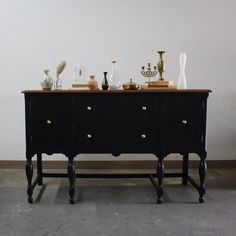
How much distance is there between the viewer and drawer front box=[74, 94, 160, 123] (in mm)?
2750

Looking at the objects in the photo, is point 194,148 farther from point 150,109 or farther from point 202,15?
point 202,15

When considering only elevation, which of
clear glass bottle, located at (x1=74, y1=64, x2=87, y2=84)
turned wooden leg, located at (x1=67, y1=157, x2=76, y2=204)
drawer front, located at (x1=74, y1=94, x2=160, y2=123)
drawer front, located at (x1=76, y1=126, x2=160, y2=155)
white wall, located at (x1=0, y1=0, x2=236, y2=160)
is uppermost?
white wall, located at (x1=0, y1=0, x2=236, y2=160)

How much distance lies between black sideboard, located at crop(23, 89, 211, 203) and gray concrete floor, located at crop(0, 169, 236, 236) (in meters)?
0.24

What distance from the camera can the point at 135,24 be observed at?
12.0 ft

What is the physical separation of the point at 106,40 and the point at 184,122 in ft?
4.52

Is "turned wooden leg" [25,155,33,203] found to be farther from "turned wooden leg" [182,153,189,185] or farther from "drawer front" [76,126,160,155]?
"turned wooden leg" [182,153,189,185]

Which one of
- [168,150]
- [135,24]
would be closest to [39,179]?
[168,150]

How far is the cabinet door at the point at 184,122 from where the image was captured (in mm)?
2752

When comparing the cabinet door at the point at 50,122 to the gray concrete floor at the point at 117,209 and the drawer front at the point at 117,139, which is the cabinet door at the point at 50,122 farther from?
the gray concrete floor at the point at 117,209

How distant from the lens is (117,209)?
2711 millimetres

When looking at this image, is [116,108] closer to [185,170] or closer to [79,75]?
[79,75]

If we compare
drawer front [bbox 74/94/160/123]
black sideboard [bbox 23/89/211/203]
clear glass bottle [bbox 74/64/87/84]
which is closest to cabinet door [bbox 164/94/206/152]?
black sideboard [bbox 23/89/211/203]

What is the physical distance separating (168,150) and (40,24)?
1887mm

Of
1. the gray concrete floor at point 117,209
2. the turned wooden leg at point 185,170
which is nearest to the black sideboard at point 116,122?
the gray concrete floor at point 117,209
